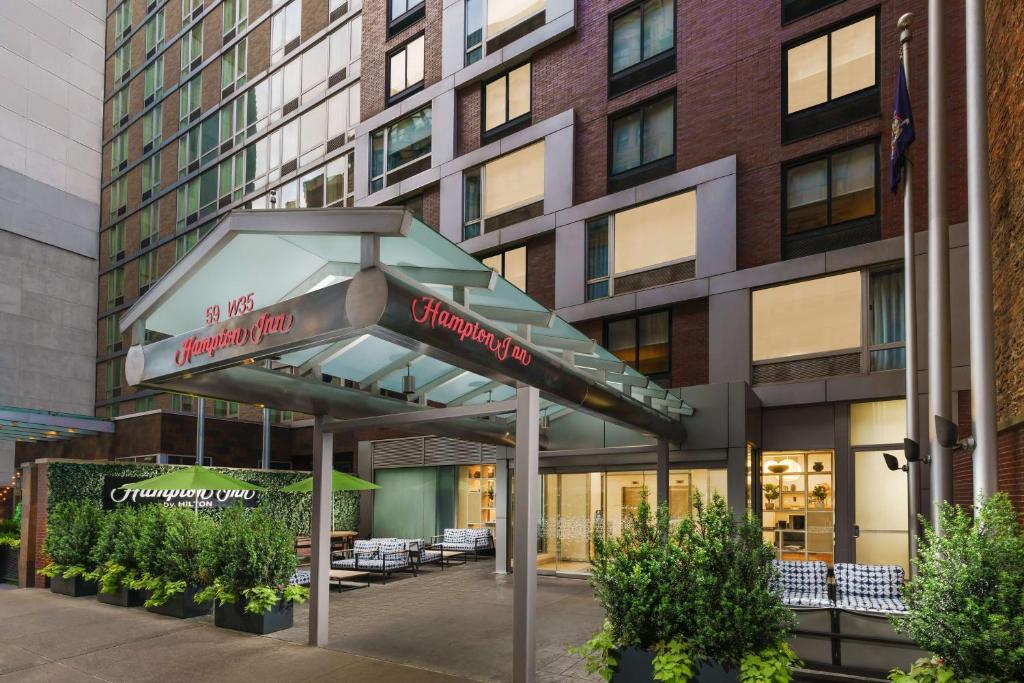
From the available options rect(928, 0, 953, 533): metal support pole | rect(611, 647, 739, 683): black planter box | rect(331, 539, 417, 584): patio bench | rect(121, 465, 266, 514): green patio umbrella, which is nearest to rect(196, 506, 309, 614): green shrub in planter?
rect(121, 465, 266, 514): green patio umbrella

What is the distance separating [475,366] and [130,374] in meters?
4.35

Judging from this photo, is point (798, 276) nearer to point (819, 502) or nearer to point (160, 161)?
point (819, 502)

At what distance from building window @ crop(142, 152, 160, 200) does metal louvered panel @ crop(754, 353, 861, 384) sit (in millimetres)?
36151

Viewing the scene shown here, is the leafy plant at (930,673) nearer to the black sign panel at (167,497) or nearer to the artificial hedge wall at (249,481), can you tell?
the artificial hedge wall at (249,481)

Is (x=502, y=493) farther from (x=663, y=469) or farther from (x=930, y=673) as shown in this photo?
(x=930, y=673)

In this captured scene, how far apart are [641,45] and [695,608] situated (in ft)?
61.3

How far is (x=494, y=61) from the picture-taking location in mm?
24859

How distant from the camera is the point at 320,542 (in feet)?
38.0

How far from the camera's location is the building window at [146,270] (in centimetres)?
4178

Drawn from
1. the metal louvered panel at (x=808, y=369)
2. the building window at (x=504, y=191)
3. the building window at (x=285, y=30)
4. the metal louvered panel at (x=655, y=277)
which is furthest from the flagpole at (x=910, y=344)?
the building window at (x=285, y=30)

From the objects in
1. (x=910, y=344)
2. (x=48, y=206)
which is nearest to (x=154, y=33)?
(x=48, y=206)

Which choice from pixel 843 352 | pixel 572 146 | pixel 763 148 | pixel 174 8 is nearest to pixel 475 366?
pixel 843 352

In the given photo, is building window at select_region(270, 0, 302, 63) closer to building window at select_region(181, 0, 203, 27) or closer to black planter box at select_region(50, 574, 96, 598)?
building window at select_region(181, 0, 203, 27)

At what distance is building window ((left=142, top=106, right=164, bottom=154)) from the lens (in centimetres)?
4259
